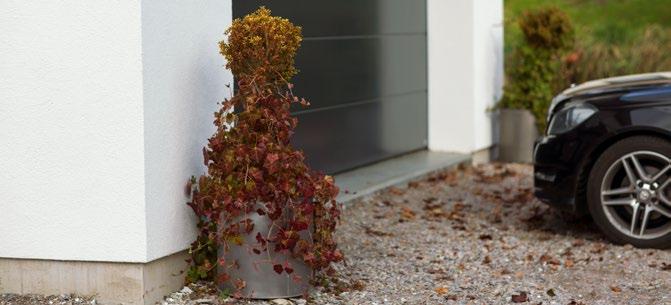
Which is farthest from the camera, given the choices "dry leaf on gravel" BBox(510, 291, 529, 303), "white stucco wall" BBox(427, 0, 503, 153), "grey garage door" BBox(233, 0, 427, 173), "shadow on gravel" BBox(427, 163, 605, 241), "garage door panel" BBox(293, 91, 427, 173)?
"white stucco wall" BBox(427, 0, 503, 153)

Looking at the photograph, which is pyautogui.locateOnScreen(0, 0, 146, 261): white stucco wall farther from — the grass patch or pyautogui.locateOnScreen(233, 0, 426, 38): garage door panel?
the grass patch

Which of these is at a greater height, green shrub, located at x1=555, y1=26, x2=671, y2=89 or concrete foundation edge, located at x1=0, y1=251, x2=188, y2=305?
green shrub, located at x1=555, y1=26, x2=671, y2=89

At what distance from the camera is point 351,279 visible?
708 centimetres

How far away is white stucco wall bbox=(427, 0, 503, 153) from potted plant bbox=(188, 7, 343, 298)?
580cm

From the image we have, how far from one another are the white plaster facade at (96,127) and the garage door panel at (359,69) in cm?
303

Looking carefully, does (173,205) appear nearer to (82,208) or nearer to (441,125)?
(82,208)

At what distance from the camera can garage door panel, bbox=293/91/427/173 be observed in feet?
32.2

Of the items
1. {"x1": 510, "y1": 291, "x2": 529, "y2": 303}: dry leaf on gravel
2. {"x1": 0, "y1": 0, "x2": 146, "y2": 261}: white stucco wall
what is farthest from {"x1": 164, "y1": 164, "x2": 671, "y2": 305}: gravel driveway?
{"x1": 0, "y1": 0, "x2": 146, "y2": 261}: white stucco wall

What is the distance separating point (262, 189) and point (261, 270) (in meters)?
0.43

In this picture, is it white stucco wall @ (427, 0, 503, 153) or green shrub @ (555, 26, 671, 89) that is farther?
green shrub @ (555, 26, 671, 89)

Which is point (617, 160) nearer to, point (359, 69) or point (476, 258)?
point (476, 258)

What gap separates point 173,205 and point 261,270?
23.2 inches

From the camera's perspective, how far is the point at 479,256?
788cm

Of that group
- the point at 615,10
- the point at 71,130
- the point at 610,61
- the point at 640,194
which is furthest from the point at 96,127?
the point at 615,10
